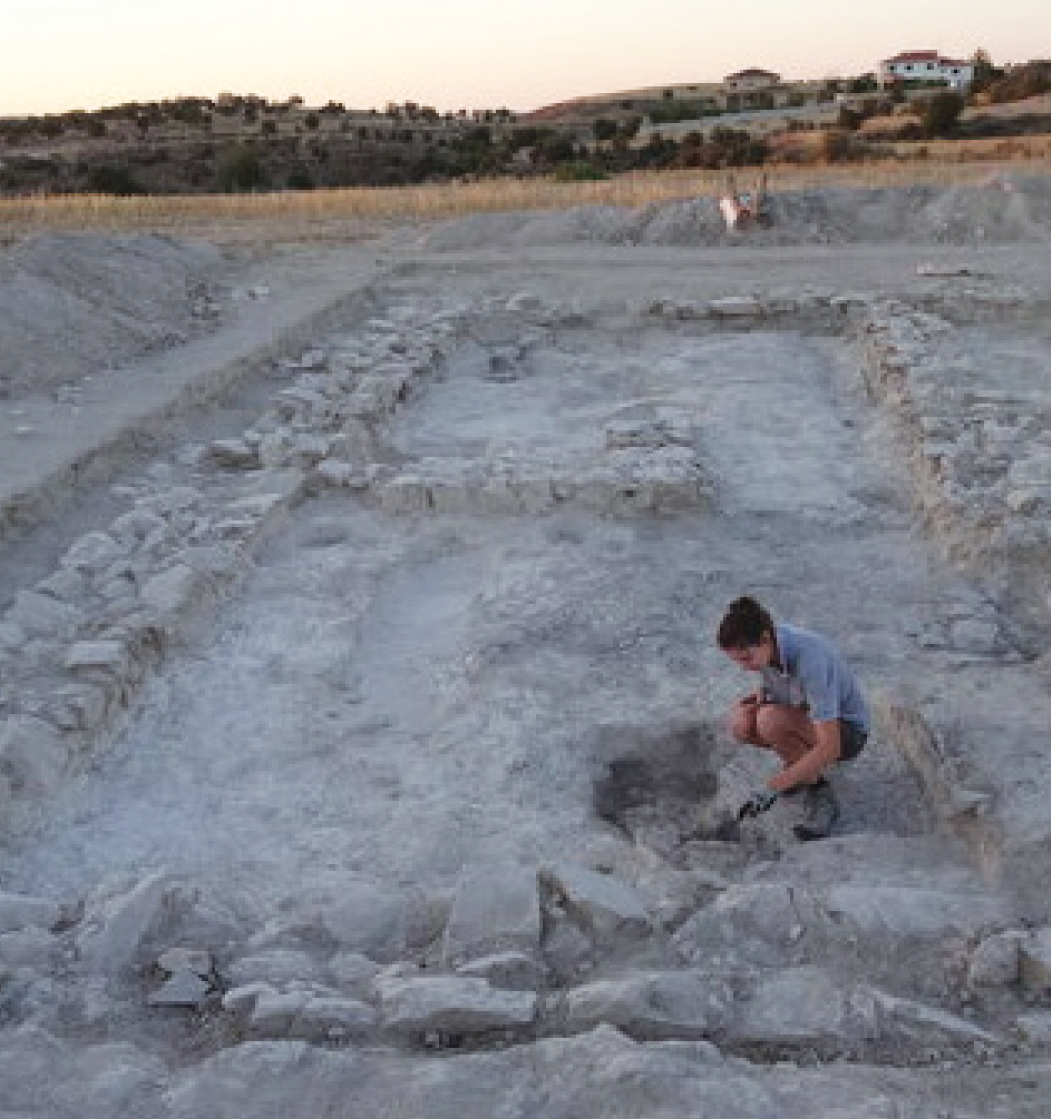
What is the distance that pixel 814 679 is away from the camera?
5.12 m

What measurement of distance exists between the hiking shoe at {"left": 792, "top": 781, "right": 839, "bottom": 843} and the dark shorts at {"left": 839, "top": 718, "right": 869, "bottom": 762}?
0.56ft

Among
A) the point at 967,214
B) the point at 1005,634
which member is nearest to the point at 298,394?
the point at 1005,634

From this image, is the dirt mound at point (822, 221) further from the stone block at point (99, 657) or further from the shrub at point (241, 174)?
the shrub at point (241, 174)

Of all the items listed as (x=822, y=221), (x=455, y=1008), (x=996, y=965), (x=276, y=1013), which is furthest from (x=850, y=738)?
(x=822, y=221)

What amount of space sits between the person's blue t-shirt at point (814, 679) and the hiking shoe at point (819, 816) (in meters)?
0.29

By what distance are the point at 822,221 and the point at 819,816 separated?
1475 centimetres

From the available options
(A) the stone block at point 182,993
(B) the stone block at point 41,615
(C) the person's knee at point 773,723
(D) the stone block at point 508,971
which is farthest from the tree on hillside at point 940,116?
(A) the stone block at point 182,993

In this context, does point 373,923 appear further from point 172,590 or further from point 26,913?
point 172,590

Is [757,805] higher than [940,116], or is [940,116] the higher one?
[940,116]

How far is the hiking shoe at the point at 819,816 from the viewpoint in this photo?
205 inches

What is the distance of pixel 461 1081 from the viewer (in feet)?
11.7

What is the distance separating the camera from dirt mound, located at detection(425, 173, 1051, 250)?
18047mm

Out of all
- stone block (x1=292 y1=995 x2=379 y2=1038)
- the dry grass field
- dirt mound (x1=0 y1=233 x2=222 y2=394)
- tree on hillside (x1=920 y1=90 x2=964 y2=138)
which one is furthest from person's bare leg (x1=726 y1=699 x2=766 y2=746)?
tree on hillside (x1=920 y1=90 x2=964 y2=138)

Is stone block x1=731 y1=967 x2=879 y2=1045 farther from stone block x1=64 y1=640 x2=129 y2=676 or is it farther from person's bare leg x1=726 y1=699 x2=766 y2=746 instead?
stone block x1=64 y1=640 x2=129 y2=676
